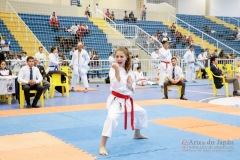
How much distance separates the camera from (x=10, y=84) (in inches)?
343

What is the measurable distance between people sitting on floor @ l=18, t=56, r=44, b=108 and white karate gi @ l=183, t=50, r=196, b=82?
8.72m

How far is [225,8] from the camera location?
2992 centimetres

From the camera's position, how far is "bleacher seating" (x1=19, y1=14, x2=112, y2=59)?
18.4m

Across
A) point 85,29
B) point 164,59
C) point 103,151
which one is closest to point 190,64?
point 164,59

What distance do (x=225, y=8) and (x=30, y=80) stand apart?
990 inches

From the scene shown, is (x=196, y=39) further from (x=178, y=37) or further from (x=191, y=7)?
(x=191, y=7)

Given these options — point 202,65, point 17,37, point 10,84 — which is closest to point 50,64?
point 10,84

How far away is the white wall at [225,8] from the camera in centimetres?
2953

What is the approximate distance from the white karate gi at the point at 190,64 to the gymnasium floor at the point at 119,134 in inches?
286

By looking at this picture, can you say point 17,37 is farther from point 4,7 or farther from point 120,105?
point 120,105

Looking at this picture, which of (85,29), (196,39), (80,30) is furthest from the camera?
(196,39)

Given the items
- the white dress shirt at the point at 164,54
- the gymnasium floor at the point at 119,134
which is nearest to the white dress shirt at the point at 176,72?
the gymnasium floor at the point at 119,134

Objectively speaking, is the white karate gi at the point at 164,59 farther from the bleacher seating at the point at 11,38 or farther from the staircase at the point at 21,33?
the bleacher seating at the point at 11,38

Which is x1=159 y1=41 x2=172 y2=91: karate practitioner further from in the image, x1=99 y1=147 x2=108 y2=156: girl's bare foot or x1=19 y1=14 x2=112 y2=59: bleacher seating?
x1=99 y1=147 x2=108 y2=156: girl's bare foot
